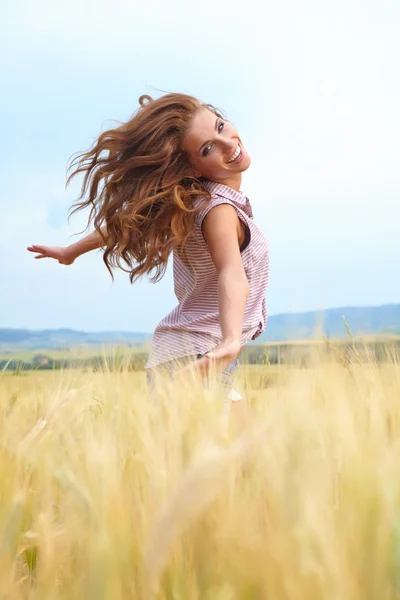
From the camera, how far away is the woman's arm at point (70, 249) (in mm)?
2547

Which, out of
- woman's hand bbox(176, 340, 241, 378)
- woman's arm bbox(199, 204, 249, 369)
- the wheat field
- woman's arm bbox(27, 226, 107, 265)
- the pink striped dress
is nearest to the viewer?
the wheat field

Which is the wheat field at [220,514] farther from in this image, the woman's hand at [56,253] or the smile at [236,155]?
the woman's hand at [56,253]

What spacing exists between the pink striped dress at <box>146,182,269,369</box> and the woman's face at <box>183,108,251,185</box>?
5 centimetres

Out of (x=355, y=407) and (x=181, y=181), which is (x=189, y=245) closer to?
(x=181, y=181)

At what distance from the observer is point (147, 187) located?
2.11m

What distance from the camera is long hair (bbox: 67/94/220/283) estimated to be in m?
2.05

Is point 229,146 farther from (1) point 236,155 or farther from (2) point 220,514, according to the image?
(2) point 220,514

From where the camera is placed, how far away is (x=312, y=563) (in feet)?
1.85

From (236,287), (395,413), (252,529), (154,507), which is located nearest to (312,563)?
(252,529)

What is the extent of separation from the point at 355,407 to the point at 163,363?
1.09 metres

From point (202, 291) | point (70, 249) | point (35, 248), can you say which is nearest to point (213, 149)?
point (202, 291)

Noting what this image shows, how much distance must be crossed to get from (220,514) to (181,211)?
1.44 meters

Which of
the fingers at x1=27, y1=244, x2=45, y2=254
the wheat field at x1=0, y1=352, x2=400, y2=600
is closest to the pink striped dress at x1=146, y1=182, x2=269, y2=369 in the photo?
the fingers at x1=27, y1=244, x2=45, y2=254

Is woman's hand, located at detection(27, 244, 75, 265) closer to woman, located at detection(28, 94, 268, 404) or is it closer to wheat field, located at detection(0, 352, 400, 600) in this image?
woman, located at detection(28, 94, 268, 404)
